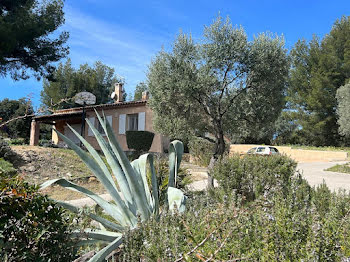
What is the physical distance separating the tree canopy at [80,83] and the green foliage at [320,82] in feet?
78.4

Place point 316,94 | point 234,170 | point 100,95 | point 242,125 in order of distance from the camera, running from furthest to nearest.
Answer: point 100,95, point 316,94, point 242,125, point 234,170

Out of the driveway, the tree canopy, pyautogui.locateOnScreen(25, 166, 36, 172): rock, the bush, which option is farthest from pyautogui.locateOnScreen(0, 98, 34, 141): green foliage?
the bush

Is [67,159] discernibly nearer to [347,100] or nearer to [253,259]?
[253,259]

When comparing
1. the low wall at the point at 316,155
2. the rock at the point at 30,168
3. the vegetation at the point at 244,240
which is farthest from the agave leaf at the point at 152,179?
the low wall at the point at 316,155

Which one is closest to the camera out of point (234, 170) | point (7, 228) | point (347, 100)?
point (7, 228)

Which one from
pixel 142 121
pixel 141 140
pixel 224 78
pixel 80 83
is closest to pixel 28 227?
pixel 224 78

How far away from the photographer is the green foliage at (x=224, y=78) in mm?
9727

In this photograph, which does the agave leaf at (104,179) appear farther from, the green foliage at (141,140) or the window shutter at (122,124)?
the window shutter at (122,124)

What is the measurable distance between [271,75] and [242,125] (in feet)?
7.66

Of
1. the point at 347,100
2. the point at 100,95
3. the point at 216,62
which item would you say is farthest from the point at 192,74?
the point at 100,95

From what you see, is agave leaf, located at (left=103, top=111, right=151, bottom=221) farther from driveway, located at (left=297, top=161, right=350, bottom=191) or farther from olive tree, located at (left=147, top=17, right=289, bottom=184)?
olive tree, located at (left=147, top=17, right=289, bottom=184)

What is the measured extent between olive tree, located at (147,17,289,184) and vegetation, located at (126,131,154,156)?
6.34 meters

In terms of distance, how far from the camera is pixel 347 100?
1923 cm

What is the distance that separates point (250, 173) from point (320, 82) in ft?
100.0
